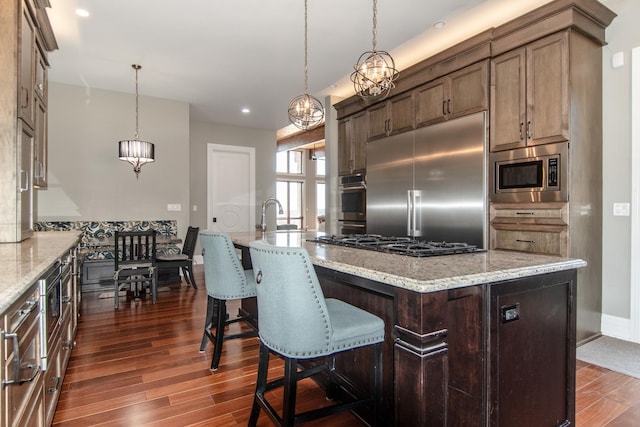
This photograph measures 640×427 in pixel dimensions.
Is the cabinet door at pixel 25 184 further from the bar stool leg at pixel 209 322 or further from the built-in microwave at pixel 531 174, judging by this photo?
the built-in microwave at pixel 531 174

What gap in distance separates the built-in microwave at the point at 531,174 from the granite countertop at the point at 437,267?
4.62ft

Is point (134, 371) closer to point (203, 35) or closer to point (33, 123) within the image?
point (33, 123)

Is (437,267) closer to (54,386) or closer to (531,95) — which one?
(54,386)

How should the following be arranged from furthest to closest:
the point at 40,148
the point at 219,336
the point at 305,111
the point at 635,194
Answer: the point at 305,111 → the point at 40,148 → the point at 635,194 → the point at 219,336

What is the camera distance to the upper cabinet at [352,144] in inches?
197

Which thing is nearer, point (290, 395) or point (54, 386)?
point (290, 395)

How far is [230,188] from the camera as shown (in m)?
7.47

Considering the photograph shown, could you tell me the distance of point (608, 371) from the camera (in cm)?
241

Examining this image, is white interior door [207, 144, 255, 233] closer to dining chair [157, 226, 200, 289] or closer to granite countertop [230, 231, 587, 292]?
dining chair [157, 226, 200, 289]

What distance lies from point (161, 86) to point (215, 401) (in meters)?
4.62

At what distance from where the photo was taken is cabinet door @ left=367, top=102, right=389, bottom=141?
4.57 m

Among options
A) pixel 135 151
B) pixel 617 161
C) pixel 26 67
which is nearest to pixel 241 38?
pixel 26 67

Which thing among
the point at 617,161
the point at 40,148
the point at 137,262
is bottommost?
the point at 137,262

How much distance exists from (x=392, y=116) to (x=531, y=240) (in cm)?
224
